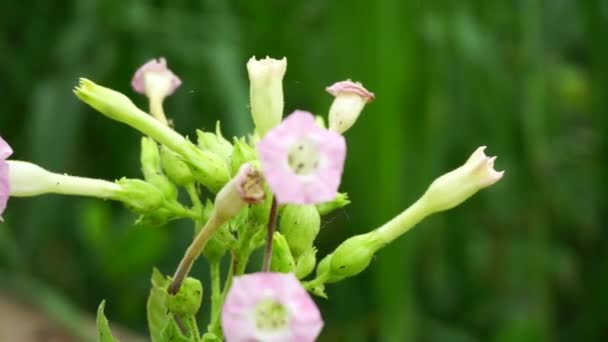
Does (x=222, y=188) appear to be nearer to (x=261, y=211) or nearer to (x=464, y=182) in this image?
(x=261, y=211)

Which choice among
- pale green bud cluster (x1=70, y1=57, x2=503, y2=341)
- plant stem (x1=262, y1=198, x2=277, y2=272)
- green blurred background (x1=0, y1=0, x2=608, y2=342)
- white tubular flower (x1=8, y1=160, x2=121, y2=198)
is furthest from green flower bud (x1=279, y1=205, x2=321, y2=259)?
green blurred background (x1=0, y1=0, x2=608, y2=342)

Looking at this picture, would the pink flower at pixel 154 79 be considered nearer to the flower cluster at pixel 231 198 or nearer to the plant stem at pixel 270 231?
the flower cluster at pixel 231 198

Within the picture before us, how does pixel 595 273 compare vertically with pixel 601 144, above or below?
below

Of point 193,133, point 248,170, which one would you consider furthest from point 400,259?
point 248,170

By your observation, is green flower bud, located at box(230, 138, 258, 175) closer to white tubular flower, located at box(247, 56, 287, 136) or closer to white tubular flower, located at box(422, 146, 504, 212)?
white tubular flower, located at box(247, 56, 287, 136)

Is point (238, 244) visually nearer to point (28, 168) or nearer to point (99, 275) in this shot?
point (28, 168)

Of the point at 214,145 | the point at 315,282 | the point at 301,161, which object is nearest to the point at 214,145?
the point at 214,145

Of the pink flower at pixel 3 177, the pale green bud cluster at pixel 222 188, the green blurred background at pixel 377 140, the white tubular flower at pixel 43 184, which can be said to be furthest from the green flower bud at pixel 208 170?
the green blurred background at pixel 377 140
